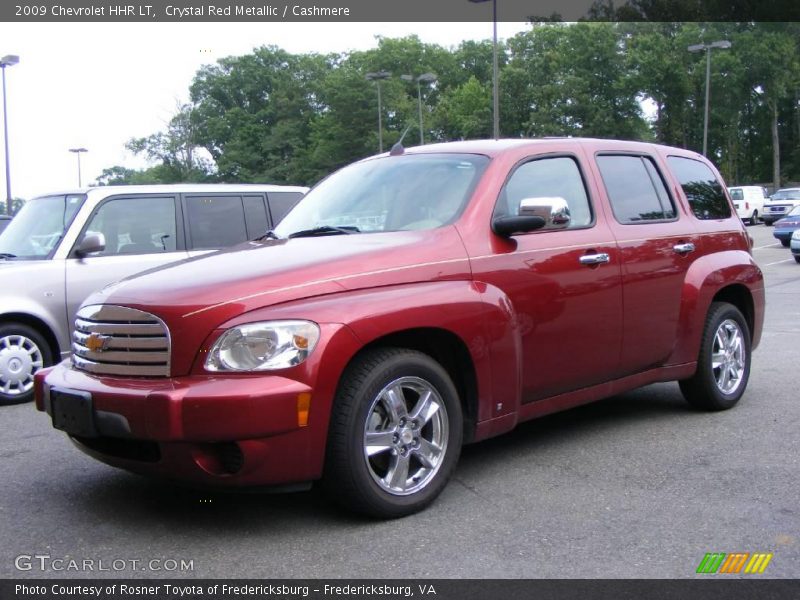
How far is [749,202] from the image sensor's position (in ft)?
152

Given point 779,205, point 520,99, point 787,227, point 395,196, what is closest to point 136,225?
point 395,196

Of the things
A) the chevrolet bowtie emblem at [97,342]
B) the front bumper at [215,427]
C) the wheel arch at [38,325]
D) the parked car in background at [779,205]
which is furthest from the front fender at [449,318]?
the parked car in background at [779,205]

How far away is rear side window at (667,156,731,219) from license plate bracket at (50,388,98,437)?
4.16m

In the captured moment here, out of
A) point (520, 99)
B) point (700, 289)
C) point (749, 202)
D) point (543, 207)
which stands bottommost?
point (749, 202)

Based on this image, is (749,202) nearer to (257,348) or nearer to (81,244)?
(81,244)

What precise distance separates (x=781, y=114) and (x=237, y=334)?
81.3 meters

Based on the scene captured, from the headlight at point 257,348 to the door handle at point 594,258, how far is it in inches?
76.3

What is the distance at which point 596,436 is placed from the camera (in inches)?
220

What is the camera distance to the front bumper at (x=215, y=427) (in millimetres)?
3570

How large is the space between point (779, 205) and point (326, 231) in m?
44.1

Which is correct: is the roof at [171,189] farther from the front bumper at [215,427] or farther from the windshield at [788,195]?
the windshield at [788,195]

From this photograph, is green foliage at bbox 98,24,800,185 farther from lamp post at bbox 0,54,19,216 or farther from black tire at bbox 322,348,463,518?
black tire at bbox 322,348,463,518

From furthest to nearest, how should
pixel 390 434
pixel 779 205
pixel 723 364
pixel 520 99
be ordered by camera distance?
pixel 520 99 → pixel 779 205 → pixel 723 364 → pixel 390 434
